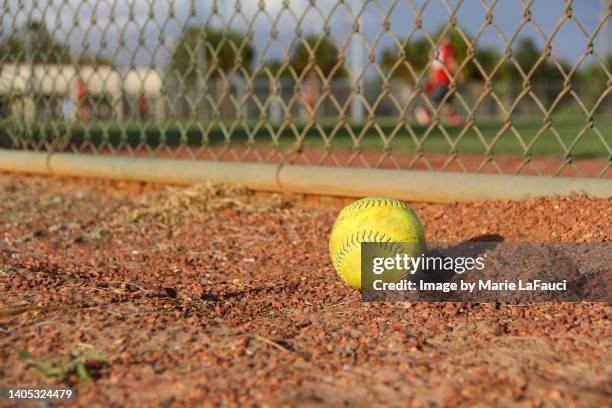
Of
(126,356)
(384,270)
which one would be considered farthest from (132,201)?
(126,356)

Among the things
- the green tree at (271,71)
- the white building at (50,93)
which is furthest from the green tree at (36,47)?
the green tree at (271,71)

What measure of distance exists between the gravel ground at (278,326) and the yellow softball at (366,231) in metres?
0.11

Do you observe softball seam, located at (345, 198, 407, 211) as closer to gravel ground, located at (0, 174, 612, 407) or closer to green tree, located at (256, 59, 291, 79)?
gravel ground, located at (0, 174, 612, 407)

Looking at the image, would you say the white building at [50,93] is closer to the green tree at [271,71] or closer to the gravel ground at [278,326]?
the green tree at [271,71]

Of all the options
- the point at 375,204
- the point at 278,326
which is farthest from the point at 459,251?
the point at 278,326

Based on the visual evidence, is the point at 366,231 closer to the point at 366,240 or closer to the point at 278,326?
the point at 366,240

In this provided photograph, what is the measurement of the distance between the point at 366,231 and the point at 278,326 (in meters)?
0.58

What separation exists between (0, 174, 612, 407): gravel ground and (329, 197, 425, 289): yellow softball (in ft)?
0.36

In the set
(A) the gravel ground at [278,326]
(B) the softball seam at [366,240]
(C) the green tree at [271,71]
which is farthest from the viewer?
(C) the green tree at [271,71]

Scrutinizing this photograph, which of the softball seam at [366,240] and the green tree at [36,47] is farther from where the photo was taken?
the green tree at [36,47]

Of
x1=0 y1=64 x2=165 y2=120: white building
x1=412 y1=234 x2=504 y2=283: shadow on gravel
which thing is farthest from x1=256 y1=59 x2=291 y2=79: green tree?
x1=412 y1=234 x2=504 y2=283: shadow on gravel

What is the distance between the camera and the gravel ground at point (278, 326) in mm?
1727

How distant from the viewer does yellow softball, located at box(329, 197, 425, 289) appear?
8.68ft

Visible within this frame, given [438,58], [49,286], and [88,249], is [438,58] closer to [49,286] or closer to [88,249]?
[88,249]
